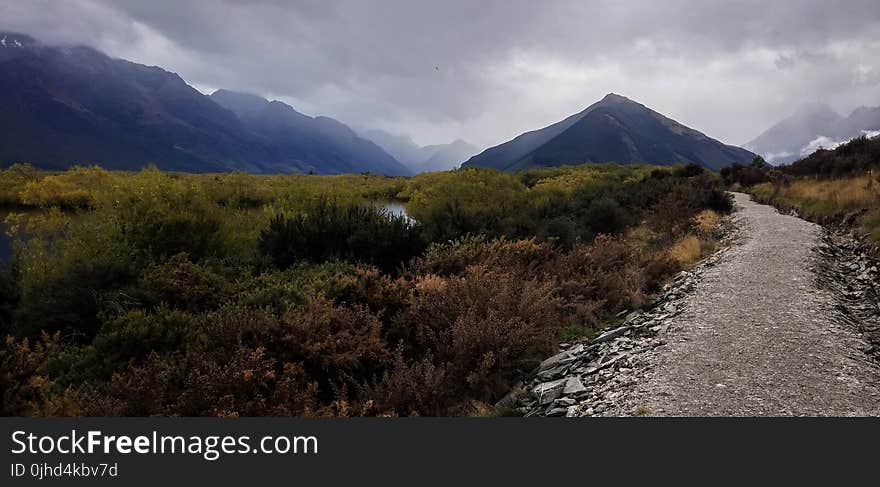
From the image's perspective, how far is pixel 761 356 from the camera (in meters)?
5.53

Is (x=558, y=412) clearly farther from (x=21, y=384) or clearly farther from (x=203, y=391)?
(x=21, y=384)

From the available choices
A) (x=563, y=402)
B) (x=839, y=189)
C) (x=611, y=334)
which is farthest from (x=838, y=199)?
(x=563, y=402)

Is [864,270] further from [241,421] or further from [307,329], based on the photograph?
[241,421]

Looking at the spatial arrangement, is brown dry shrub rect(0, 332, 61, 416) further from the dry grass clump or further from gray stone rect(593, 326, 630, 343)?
the dry grass clump

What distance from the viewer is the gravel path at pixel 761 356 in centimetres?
441

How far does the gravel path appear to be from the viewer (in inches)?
174

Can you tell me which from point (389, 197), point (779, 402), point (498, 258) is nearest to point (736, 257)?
point (498, 258)

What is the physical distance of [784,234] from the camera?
44.8 ft

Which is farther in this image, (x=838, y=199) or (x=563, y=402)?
(x=838, y=199)

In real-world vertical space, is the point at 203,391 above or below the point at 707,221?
below

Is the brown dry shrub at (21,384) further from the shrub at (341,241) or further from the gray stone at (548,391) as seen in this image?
the shrub at (341,241)

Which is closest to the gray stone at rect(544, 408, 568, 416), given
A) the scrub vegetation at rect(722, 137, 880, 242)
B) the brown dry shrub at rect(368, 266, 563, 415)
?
the brown dry shrub at rect(368, 266, 563, 415)

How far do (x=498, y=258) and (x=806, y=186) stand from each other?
21.5m

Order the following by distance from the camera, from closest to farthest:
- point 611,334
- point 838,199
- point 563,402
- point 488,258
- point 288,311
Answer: point 563,402 → point 611,334 → point 288,311 → point 488,258 → point 838,199
